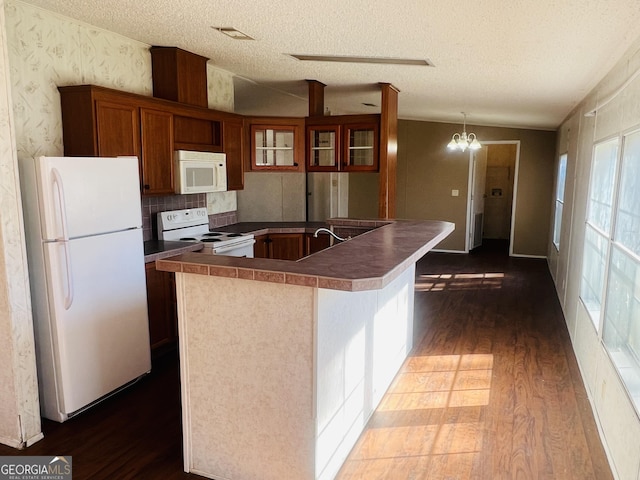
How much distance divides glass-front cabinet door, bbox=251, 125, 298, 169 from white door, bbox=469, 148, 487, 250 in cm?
450

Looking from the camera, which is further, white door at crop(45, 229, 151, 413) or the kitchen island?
white door at crop(45, 229, 151, 413)

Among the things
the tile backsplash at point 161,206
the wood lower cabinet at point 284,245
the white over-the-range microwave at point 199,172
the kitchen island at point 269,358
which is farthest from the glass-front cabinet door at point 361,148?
the kitchen island at point 269,358

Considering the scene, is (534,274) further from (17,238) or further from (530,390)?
(17,238)

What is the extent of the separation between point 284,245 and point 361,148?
4.28ft

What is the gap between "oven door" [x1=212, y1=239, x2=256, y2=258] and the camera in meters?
4.04

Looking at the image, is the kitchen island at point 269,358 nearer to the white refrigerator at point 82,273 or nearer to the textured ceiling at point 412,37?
the white refrigerator at point 82,273

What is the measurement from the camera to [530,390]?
3.28 m

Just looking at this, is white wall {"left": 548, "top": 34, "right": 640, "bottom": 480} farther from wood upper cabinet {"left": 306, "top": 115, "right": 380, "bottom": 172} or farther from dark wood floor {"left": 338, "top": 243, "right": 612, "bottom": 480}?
wood upper cabinet {"left": 306, "top": 115, "right": 380, "bottom": 172}

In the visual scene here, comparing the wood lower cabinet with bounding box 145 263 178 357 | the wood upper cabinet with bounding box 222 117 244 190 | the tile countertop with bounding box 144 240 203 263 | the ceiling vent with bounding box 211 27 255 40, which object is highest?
the ceiling vent with bounding box 211 27 255 40

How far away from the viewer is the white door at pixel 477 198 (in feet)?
28.2

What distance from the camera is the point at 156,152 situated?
373 centimetres

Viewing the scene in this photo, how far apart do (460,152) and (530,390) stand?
5.88 metres

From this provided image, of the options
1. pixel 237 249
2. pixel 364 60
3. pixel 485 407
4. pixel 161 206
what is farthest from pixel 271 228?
pixel 485 407

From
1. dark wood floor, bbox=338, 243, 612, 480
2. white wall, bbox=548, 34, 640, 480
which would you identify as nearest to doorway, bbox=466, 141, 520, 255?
white wall, bbox=548, 34, 640, 480
